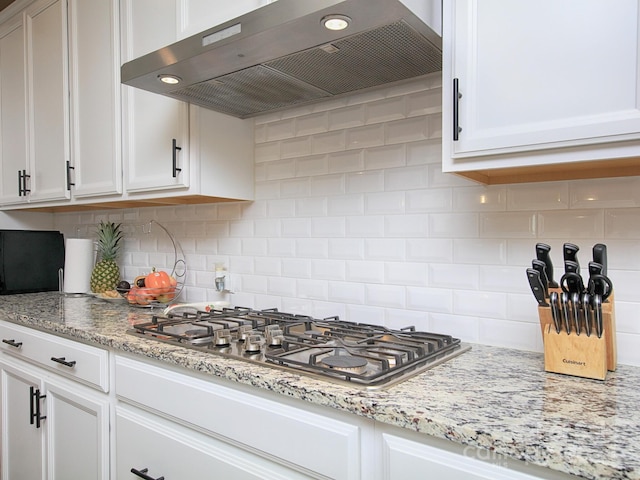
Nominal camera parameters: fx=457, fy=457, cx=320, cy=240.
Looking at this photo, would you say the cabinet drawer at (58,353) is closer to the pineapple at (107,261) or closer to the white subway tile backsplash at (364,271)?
the pineapple at (107,261)

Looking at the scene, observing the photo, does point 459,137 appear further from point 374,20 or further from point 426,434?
point 426,434

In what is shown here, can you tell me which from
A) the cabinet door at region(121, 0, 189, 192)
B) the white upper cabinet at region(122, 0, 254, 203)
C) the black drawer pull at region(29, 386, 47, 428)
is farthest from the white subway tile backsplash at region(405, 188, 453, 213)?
the black drawer pull at region(29, 386, 47, 428)

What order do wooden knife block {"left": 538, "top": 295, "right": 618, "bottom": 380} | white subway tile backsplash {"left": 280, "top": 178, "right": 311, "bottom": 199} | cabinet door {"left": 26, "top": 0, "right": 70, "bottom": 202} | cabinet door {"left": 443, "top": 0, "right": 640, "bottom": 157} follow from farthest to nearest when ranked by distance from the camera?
cabinet door {"left": 26, "top": 0, "right": 70, "bottom": 202}, white subway tile backsplash {"left": 280, "top": 178, "right": 311, "bottom": 199}, wooden knife block {"left": 538, "top": 295, "right": 618, "bottom": 380}, cabinet door {"left": 443, "top": 0, "right": 640, "bottom": 157}

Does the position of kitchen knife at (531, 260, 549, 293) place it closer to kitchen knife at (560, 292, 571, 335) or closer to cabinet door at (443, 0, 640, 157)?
kitchen knife at (560, 292, 571, 335)

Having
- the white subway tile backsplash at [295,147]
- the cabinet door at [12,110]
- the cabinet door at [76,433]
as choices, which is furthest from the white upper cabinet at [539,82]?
the cabinet door at [12,110]

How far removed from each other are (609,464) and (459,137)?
73 cm

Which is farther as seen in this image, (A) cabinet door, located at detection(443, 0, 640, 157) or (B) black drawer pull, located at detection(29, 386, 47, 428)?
(B) black drawer pull, located at detection(29, 386, 47, 428)

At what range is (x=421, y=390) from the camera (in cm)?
95

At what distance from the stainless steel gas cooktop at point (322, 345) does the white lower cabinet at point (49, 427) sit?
354 millimetres

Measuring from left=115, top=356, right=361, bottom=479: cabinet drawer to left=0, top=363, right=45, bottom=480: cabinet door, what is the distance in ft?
2.51

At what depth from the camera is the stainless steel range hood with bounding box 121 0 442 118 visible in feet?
3.69

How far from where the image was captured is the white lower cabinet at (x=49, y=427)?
1563mm

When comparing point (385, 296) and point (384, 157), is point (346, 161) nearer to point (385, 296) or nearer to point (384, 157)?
point (384, 157)

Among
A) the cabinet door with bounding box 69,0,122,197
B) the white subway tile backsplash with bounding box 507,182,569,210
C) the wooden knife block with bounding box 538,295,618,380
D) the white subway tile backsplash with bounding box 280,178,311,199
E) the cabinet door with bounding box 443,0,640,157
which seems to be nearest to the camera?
the cabinet door with bounding box 443,0,640,157
